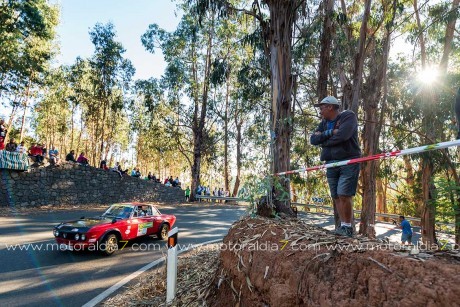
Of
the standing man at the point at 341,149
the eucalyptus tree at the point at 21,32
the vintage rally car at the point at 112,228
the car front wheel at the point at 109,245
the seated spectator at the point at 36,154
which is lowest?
the car front wheel at the point at 109,245

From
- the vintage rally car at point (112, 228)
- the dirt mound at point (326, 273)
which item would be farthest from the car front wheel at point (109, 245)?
the dirt mound at point (326, 273)

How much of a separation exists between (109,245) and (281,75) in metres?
5.89

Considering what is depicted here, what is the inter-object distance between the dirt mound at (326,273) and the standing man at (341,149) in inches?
43.4

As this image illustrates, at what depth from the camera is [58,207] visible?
17.6 meters

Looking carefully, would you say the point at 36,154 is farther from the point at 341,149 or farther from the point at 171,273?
the point at 341,149

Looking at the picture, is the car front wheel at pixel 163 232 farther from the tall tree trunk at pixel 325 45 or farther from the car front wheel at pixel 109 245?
the tall tree trunk at pixel 325 45

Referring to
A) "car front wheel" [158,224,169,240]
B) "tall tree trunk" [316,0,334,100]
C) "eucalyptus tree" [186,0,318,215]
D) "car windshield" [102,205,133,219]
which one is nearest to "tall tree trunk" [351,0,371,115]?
"tall tree trunk" [316,0,334,100]

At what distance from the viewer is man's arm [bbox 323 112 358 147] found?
400cm

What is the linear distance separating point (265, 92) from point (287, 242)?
14.2m

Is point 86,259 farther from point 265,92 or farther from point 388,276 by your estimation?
point 265,92

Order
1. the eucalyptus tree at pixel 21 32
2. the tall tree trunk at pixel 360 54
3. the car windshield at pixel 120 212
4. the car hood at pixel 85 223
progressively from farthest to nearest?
the eucalyptus tree at pixel 21 32
the tall tree trunk at pixel 360 54
the car windshield at pixel 120 212
the car hood at pixel 85 223

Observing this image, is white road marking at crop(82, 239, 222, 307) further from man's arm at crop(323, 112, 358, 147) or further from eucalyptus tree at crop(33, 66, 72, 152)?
eucalyptus tree at crop(33, 66, 72, 152)

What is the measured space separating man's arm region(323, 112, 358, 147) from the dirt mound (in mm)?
1494

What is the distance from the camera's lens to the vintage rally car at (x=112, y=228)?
25.0 ft
